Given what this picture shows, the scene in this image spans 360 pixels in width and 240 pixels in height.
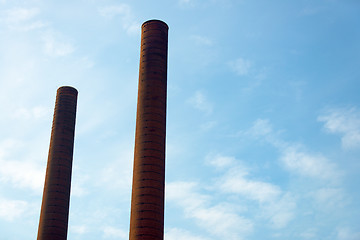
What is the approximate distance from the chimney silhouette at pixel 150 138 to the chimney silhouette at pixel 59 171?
706cm

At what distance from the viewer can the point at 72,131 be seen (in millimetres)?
28969

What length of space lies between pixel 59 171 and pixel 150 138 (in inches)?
330

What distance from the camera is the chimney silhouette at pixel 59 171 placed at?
2586cm

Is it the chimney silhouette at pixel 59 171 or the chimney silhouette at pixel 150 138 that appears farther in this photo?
the chimney silhouette at pixel 59 171

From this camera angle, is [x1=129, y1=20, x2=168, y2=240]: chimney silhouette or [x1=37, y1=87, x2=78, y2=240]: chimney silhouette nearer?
[x1=129, y1=20, x2=168, y2=240]: chimney silhouette

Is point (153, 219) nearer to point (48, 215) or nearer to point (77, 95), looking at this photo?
point (48, 215)

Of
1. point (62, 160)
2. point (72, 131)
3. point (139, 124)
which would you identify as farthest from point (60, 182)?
point (139, 124)

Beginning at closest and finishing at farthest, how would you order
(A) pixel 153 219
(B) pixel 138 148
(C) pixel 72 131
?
1. (A) pixel 153 219
2. (B) pixel 138 148
3. (C) pixel 72 131

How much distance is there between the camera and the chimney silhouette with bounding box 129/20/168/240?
67.8ft

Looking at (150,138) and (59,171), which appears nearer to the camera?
(150,138)

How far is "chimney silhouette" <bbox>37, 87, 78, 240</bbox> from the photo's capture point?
25859mm

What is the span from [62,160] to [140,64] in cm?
839

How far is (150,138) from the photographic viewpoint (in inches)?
858

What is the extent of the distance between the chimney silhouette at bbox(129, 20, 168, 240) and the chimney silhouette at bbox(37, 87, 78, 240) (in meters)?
7.06
